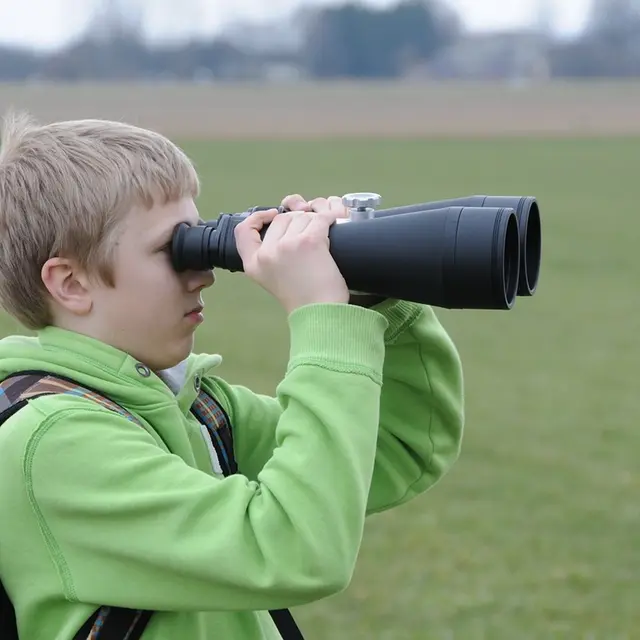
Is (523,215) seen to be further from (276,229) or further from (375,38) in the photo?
(375,38)

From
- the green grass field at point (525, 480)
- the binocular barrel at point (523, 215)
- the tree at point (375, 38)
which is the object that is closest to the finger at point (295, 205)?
the binocular barrel at point (523, 215)

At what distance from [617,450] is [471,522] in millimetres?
1327

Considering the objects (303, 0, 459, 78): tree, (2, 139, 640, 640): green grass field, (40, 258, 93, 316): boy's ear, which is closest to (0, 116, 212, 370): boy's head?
(40, 258, 93, 316): boy's ear

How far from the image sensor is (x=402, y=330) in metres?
1.96

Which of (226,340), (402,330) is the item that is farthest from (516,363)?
(402,330)

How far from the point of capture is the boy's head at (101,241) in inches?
66.2

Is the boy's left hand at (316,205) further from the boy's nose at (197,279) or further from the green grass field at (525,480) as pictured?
the green grass field at (525,480)

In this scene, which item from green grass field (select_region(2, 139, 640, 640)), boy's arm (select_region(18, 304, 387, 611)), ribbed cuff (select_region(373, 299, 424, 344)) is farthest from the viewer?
green grass field (select_region(2, 139, 640, 640))

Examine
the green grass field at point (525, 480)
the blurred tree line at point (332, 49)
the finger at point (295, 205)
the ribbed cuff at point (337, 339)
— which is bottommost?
the blurred tree line at point (332, 49)

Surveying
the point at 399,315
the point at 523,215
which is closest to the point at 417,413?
the point at 399,315

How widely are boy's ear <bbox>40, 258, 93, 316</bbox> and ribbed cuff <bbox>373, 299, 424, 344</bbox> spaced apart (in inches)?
18.8

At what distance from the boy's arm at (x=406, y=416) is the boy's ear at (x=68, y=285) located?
0.36 metres

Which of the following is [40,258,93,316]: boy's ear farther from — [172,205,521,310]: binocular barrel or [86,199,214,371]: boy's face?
[172,205,521,310]: binocular barrel

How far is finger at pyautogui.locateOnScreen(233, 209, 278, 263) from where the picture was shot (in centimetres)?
169
